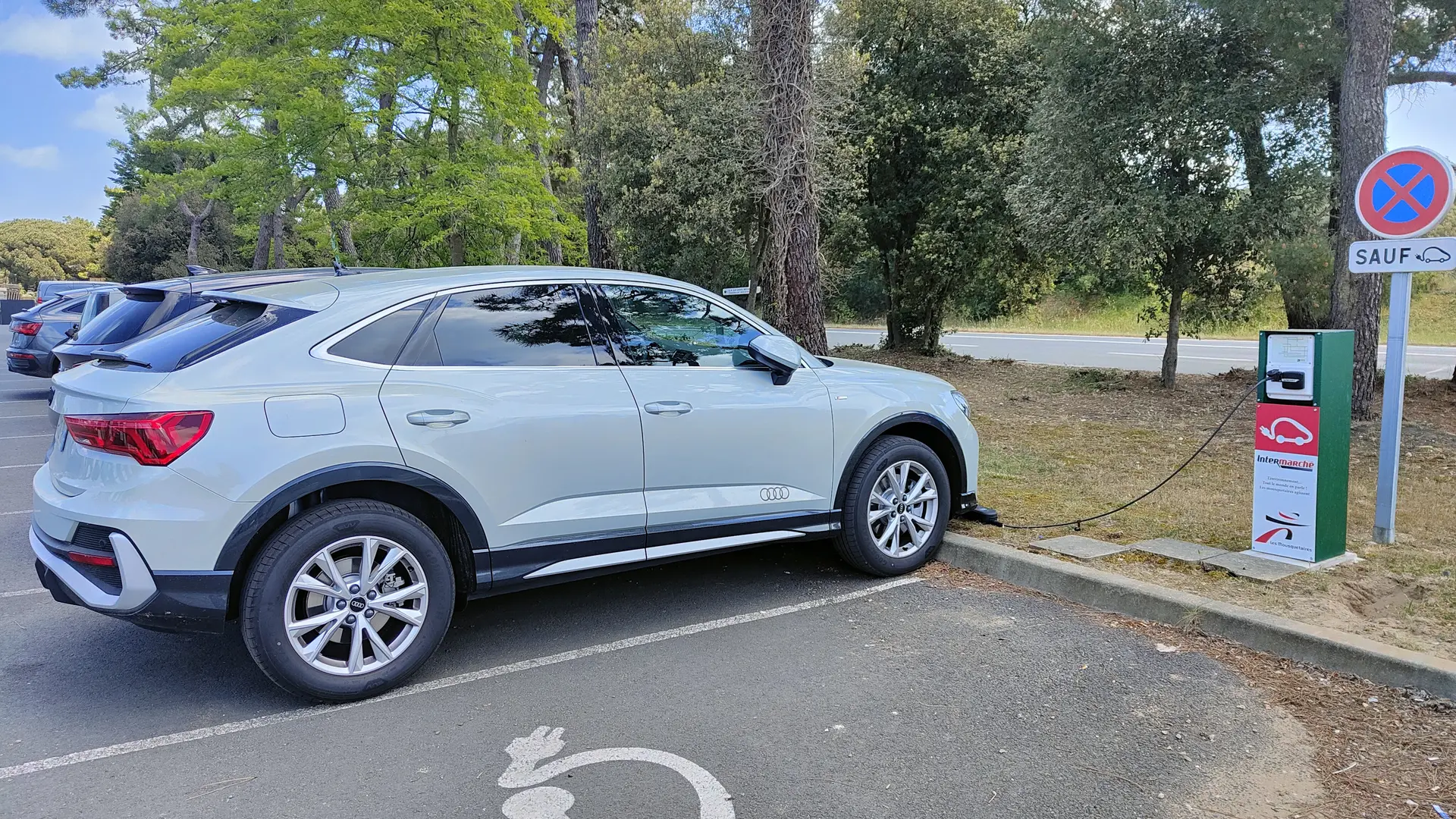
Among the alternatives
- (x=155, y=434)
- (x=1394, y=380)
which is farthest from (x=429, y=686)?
(x=1394, y=380)

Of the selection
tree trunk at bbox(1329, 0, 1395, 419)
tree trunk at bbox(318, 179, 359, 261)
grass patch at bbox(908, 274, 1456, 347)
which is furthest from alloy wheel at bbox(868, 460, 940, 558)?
grass patch at bbox(908, 274, 1456, 347)

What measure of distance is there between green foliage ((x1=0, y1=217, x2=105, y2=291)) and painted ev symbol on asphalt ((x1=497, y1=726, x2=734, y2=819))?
303ft

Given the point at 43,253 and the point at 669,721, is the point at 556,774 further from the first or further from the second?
the point at 43,253

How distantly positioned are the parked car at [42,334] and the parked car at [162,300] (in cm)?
838

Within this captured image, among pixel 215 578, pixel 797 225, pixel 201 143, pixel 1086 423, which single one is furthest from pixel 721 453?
pixel 201 143

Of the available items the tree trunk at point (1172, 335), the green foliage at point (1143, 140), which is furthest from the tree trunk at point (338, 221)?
the tree trunk at point (1172, 335)

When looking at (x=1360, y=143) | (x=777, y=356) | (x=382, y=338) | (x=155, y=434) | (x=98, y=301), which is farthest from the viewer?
(x=98, y=301)

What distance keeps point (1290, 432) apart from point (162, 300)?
20.9 ft

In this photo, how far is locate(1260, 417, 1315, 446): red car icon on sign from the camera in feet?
15.9

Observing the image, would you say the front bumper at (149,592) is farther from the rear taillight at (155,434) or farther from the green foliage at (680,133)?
the green foliage at (680,133)

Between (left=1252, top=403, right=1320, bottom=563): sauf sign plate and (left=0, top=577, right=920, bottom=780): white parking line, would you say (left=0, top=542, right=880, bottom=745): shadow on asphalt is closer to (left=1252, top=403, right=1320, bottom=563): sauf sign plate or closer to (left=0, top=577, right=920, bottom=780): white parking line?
(left=0, top=577, right=920, bottom=780): white parking line

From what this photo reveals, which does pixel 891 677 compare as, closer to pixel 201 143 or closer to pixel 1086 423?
pixel 1086 423

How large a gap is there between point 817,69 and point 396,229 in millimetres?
6861

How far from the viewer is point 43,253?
84375 mm
